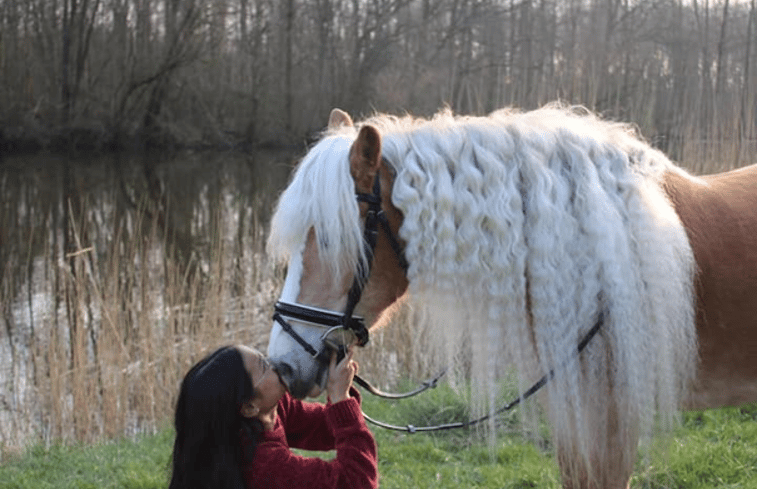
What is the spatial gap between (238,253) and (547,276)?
25.7 feet

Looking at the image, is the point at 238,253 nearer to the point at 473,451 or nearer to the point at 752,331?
the point at 473,451

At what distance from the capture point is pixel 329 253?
73.9 inches

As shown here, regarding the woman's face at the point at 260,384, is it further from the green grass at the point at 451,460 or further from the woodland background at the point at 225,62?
the woodland background at the point at 225,62

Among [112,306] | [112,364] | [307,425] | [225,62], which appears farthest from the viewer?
[225,62]

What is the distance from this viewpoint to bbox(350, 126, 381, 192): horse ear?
5.97 ft

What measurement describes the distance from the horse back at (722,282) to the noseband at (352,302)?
32.3 inches

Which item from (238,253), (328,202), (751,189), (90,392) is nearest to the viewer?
(328,202)

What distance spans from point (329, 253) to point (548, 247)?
567mm

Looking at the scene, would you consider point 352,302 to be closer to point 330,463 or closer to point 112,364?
point 330,463

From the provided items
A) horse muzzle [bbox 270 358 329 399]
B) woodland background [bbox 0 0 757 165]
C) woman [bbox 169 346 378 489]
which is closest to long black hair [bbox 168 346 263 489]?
woman [bbox 169 346 378 489]

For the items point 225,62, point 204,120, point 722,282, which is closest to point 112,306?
point 722,282

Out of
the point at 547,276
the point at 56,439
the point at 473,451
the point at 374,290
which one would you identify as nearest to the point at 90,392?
the point at 56,439

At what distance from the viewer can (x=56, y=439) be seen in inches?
194

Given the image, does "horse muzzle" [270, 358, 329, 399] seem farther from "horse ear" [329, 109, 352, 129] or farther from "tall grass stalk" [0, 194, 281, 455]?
"tall grass stalk" [0, 194, 281, 455]
